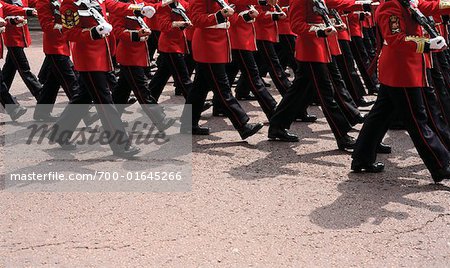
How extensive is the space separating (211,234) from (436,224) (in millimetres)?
1303

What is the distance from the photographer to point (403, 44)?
505cm

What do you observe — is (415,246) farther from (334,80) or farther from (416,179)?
(334,80)

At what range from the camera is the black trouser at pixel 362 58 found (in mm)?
8399

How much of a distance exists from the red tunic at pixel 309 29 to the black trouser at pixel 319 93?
69 millimetres

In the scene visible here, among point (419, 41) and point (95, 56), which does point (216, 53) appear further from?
point (419, 41)

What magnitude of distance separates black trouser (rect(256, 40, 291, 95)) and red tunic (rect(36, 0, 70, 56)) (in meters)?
1.92

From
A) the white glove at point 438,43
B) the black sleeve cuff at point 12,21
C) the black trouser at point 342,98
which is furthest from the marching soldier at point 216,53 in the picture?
the black sleeve cuff at point 12,21

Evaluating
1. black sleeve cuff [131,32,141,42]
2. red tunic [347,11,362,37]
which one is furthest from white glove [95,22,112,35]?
red tunic [347,11,362,37]

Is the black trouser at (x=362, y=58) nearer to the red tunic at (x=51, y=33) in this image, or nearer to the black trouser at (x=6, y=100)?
the red tunic at (x=51, y=33)

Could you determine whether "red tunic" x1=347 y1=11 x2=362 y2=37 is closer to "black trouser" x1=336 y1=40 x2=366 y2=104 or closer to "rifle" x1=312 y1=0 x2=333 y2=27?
"black trouser" x1=336 y1=40 x2=366 y2=104

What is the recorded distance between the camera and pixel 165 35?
7.23 metres

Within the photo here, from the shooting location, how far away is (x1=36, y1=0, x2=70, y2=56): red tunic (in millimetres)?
6617

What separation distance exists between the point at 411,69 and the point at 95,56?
2360mm

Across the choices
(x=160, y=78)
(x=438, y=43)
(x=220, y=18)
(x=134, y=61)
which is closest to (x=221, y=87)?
(x=220, y=18)
